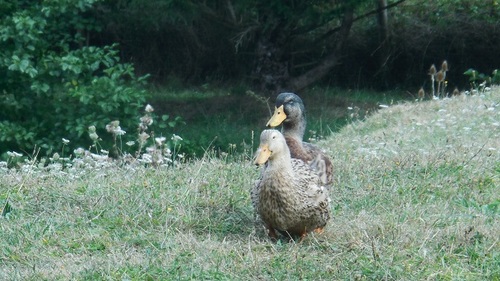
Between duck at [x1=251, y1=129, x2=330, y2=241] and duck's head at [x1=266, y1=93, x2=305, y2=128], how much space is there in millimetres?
Result: 2251

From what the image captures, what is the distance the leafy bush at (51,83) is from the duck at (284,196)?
22.5 feet

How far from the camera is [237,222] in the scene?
21.1 feet

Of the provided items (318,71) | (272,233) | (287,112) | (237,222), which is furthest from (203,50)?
(272,233)

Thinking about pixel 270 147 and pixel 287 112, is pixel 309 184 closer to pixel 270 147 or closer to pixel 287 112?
pixel 270 147

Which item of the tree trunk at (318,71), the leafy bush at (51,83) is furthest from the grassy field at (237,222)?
the tree trunk at (318,71)

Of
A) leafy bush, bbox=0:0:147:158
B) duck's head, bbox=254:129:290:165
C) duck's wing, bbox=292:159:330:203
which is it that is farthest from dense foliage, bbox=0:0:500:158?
Answer: duck's head, bbox=254:129:290:165

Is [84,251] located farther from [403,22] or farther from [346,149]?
[403,22]

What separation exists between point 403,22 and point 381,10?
85.4 inches

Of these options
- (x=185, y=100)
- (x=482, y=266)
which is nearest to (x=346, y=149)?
(x=482, y=266)

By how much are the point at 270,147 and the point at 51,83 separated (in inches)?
321

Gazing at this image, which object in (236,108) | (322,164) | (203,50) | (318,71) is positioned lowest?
(236,108)

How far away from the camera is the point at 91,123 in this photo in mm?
12797

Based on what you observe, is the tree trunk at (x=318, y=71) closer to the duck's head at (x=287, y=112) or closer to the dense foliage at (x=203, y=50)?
the dense foliage at (x=203, y=50)

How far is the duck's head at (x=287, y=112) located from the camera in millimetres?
8211
